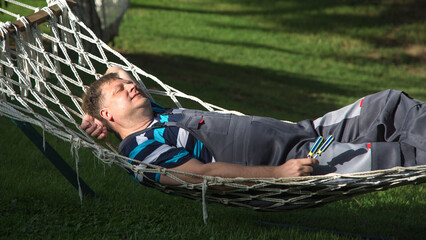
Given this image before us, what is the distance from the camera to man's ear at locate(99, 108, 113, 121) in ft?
8.34

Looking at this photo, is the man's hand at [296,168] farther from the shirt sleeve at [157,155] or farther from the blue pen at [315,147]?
the shirt sleeve at [157,155]

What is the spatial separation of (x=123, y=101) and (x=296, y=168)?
857 millimetres

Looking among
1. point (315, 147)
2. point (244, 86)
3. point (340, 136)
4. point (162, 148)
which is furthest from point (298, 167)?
point (244, 86)

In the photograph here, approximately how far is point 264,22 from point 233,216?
10.7 metres

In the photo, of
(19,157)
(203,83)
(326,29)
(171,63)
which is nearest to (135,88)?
(19,157)

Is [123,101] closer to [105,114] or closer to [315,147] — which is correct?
[105,114]

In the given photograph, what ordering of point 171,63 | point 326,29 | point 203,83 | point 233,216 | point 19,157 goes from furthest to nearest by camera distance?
point 326,29
point 171,63
point 203,83
point 19,157
point 233,216

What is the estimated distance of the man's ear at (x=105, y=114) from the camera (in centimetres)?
254

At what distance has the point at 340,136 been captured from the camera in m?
2.56

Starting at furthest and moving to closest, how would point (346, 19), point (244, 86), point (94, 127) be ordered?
point (346, 19) < point (244, 86) < point (94, 127)

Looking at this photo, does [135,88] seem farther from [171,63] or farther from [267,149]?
[171,63]

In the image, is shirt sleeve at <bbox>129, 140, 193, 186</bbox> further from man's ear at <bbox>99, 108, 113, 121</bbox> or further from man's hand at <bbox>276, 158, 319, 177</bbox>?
man's hand at <bbox>276, 158, 319, 177</bbox>

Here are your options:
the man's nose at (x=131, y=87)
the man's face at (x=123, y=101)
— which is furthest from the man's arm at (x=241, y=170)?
the man's nose at (x=131, y=87)

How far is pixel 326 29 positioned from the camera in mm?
12742
